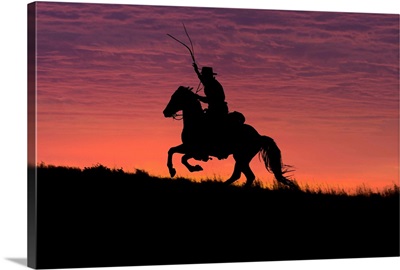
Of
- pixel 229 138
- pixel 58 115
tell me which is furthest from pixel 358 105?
pixel 58 115

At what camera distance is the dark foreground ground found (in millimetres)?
Result: 14781

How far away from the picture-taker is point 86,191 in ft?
49.2

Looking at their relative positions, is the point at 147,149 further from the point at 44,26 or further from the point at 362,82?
the point at 362,82

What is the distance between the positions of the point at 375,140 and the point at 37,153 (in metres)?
4.21

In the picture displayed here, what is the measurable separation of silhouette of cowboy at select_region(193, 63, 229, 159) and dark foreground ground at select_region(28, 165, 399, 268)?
50 cm

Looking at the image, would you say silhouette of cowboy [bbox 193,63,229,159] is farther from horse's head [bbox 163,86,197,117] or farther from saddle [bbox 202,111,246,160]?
horse's head [bbox 163,86,197,117]

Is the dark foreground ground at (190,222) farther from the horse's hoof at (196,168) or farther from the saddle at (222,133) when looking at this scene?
the saddle at (222,133)

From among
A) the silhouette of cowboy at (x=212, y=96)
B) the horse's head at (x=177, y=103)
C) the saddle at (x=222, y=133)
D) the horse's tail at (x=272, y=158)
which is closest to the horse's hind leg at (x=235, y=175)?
the saddle at (x=222, y=133)

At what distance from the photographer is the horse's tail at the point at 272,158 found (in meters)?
15.7

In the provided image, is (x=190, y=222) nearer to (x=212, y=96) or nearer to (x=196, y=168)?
(x=196, y=168)

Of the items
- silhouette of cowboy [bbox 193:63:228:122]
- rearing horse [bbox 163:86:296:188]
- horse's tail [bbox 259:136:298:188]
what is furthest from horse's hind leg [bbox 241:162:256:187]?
silhouette of cowboy [bbox 193:63:228:122]

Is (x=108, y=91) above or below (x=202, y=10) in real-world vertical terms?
below

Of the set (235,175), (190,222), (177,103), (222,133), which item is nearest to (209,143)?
(222,133)

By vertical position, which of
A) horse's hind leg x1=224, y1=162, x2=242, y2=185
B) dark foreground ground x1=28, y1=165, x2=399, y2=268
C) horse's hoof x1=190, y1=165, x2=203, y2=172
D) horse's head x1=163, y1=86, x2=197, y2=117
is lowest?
dark foreground ground x1=28, y1=165, x2=399, y2=268
